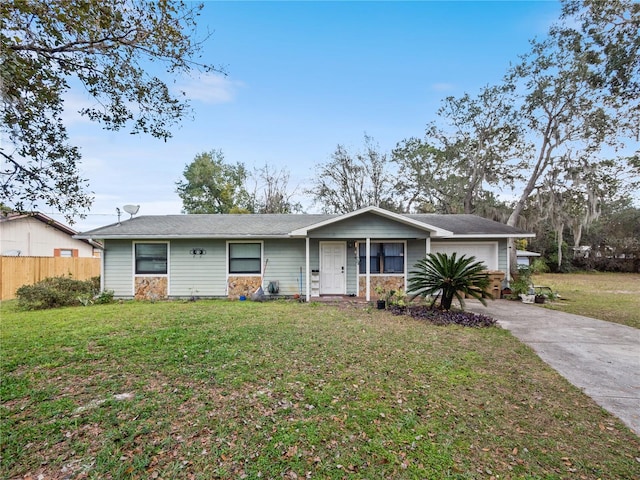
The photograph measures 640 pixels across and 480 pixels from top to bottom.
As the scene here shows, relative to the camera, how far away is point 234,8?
632 centimetres

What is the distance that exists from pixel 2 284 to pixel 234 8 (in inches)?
526

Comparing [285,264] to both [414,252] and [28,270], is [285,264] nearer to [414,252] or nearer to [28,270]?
[414,252]

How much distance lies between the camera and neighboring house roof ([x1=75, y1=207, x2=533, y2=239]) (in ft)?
32.6

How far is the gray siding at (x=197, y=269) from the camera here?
423 inches

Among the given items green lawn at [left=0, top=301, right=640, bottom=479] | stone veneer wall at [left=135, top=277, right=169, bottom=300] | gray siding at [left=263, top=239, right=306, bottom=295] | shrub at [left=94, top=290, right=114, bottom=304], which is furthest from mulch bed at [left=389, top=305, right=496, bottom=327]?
shrub at [left=94, top=290, right=114, bottom=304]

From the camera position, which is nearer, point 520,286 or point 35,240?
point 520,286

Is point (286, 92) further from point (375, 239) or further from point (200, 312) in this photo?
point (200, 312)

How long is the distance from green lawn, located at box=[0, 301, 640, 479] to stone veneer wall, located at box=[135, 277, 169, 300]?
500 cm

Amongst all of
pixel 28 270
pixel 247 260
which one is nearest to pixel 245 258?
pixel 247 260

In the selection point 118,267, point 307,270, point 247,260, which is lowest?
point 307,270

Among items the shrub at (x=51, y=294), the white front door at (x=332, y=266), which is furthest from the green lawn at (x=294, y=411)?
the white front door at (x=332, y=266)

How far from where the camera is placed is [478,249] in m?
11.7

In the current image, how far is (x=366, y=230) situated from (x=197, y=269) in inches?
240

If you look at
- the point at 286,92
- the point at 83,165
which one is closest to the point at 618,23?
the point at 286,92
